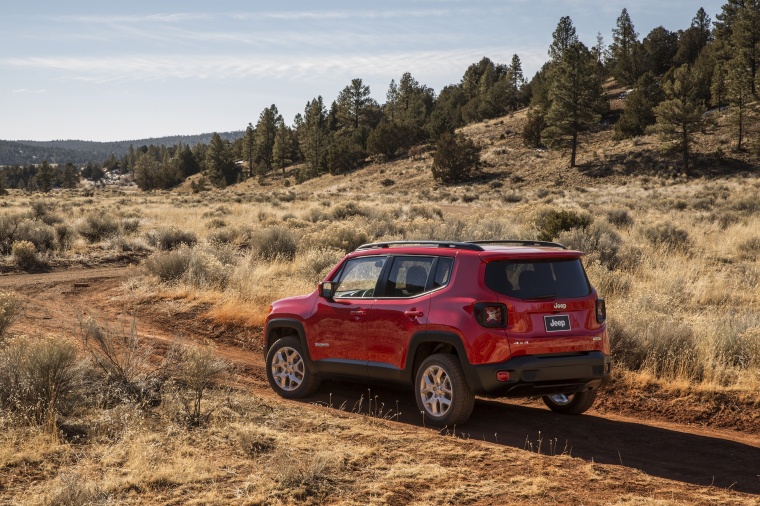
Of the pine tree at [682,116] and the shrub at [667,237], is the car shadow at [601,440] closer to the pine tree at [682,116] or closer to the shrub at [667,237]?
the shrub at [667,237]

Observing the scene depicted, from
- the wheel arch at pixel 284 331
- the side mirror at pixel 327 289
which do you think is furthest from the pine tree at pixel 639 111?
the side mirror at pixel 327 289

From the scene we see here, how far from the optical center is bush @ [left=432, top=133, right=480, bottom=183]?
6644 centimetres

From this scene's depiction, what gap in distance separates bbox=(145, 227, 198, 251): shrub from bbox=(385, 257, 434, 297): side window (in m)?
18.5

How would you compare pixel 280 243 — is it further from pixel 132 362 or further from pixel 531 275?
pixel 531 275

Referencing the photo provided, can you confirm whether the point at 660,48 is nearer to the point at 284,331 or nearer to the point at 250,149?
the point at 250,149

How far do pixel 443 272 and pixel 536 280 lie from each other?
0.89m

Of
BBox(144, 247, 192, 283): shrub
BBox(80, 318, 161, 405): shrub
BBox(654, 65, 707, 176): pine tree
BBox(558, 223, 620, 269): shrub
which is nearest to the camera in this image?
BBox(80, 318, 161, 405): shrub

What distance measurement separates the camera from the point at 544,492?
5.30m

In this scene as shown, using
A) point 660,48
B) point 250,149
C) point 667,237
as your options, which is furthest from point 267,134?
point 667,237

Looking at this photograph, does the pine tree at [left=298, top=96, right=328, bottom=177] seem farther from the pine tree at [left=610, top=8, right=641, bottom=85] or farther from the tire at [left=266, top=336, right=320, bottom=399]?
the tire at [left=266, top=336, right=320, bottom=399]

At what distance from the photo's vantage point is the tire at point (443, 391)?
22.2 feet

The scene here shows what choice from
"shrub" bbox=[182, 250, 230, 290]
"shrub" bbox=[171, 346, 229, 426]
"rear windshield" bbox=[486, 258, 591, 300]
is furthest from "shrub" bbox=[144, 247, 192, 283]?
"rear windshield" bbox=[486, 258, 591, 300]

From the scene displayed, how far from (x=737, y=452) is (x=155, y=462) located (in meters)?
5.13

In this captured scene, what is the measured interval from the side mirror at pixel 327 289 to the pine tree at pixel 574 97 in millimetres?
60250
